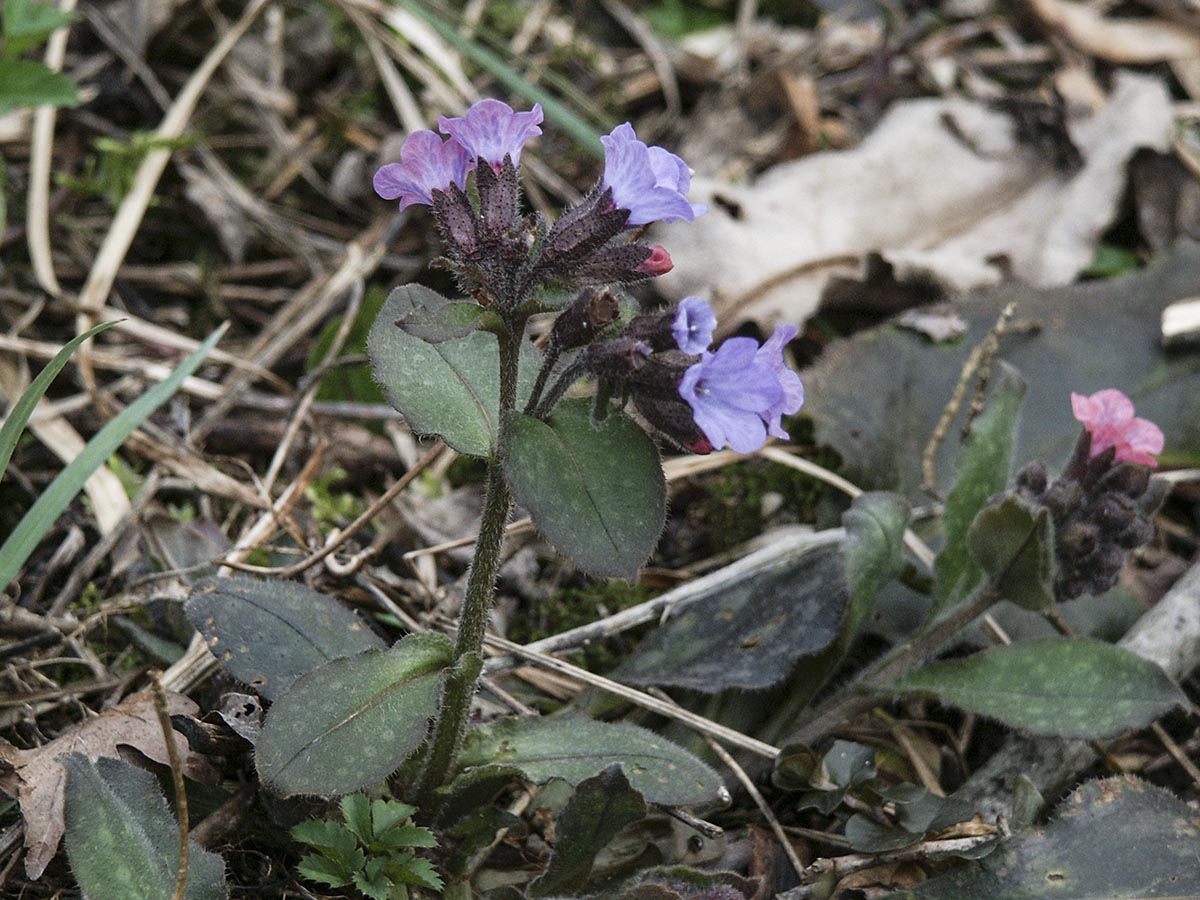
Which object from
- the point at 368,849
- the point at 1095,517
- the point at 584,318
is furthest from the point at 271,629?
the point at 1095,517

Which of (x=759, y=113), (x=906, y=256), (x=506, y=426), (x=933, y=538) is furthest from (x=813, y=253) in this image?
(x=506, y=426)

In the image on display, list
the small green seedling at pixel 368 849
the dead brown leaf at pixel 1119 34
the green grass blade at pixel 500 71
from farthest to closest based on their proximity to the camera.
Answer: the dead brown leaf at pixel 1119 34
the green grass blade at pixel 500 71
the small green seedling at pixel 368 849

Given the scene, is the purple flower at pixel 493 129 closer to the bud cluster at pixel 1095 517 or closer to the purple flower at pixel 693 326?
the purple flower at pixel 693 326

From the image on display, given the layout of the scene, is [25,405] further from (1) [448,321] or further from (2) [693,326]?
(2) [693,326]

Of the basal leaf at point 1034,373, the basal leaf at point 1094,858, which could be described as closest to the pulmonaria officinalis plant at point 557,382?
the basal leaf at point 1094,858

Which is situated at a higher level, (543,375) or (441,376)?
(543,375)

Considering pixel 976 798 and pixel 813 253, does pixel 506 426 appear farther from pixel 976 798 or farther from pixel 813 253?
pixel 813 253

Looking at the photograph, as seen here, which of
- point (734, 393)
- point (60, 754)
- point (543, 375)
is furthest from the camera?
point (60, 754)
